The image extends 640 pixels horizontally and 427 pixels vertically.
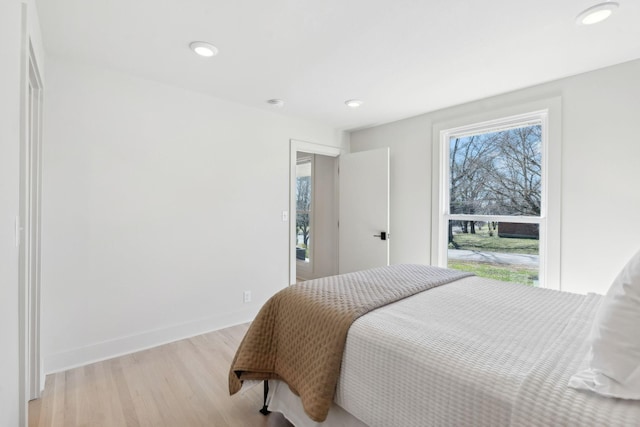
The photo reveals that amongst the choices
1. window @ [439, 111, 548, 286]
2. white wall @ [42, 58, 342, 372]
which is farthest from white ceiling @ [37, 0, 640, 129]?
window @ [439, 111, 548, 286]

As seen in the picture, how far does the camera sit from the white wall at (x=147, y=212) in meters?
2.25

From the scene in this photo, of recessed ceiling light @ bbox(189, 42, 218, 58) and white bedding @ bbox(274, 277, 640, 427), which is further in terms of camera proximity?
recessed ceiling light @ bbox(189, 42, 218, 58)

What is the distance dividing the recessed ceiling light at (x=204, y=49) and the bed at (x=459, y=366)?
1.79m

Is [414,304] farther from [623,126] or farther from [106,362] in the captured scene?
[106,362]

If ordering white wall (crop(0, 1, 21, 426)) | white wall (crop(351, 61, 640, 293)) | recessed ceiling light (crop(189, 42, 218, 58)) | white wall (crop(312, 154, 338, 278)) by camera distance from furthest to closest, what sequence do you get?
1. white wall (crop(312, 154, 338, 278))
2. white wall (crop(351, 61, 640, 293))
3. recessed ceiling light (crop(189, 42, 218, 58))
4. white wall (crop(0, 1, 21, 426))

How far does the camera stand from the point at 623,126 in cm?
227

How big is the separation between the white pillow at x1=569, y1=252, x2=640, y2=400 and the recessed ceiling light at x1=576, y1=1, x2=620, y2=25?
59.3 inches

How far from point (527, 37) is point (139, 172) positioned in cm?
300

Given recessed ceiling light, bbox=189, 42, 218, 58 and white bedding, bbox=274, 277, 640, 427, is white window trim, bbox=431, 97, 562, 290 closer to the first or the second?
white bedding, bbox=274, 277, 640, 427

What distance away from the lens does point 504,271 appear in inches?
118

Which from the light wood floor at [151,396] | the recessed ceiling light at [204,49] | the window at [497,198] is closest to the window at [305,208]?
the window at [497,198]

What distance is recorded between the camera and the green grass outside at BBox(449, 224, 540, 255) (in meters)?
2.82

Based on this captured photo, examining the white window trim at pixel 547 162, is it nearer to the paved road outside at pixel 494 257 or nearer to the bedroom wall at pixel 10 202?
the paved road outside at pixel 494 257

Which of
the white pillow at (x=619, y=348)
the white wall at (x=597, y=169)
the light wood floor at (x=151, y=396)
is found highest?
the white wall at (x=597, y=169)
